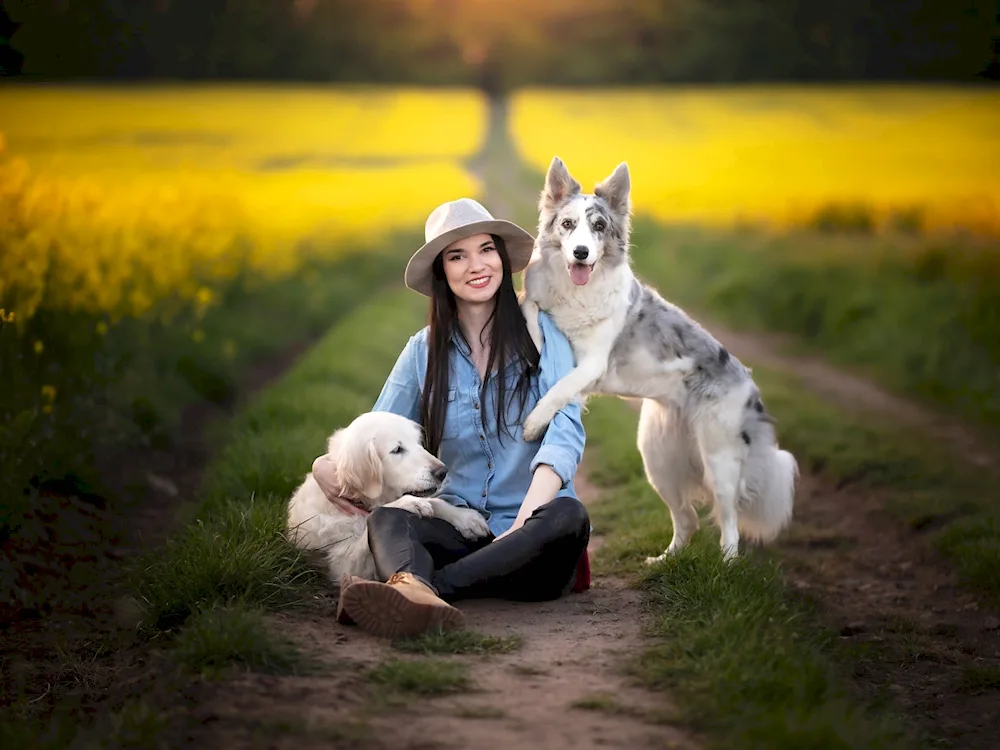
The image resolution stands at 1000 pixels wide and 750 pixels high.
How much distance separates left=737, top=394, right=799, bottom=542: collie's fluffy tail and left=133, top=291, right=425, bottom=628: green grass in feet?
7.74

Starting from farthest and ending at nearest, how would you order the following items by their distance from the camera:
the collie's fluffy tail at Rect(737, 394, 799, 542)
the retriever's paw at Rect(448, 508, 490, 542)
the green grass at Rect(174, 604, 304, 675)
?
the collie's fluffy tail at Rect(737, 394, 799, 542)
the retriever's paw at Rect(448, 508, 490, 542)
the green grass at Rect(174, 604, 304, 675)

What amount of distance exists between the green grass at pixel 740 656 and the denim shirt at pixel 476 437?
0.69 metres

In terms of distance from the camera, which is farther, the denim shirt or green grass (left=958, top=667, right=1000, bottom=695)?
the denim shirt

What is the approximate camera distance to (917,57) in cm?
1372

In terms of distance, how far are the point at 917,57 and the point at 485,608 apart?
40.6 feet

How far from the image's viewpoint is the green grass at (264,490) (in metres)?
4.06

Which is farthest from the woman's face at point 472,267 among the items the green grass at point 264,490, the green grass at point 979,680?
the green grass at point 979,680

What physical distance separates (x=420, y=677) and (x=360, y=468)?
1137 mm

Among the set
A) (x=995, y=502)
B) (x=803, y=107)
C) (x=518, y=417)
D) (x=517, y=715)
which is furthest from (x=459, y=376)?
(x=803, y=107)

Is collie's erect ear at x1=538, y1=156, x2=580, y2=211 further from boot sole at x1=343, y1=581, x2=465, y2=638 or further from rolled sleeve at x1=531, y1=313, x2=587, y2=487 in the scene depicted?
boot sole at x1=343, y1=581, x2=465, y2=638

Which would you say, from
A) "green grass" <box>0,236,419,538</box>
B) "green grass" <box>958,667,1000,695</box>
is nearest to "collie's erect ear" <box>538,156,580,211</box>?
"green grass" <box>958,667,1000,695</box>

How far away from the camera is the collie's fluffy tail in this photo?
17.4 ft

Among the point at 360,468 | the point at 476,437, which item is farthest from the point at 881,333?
the point at 360,468

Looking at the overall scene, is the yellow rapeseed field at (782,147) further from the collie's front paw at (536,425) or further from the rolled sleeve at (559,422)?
the collie's front paw at (536,425)
